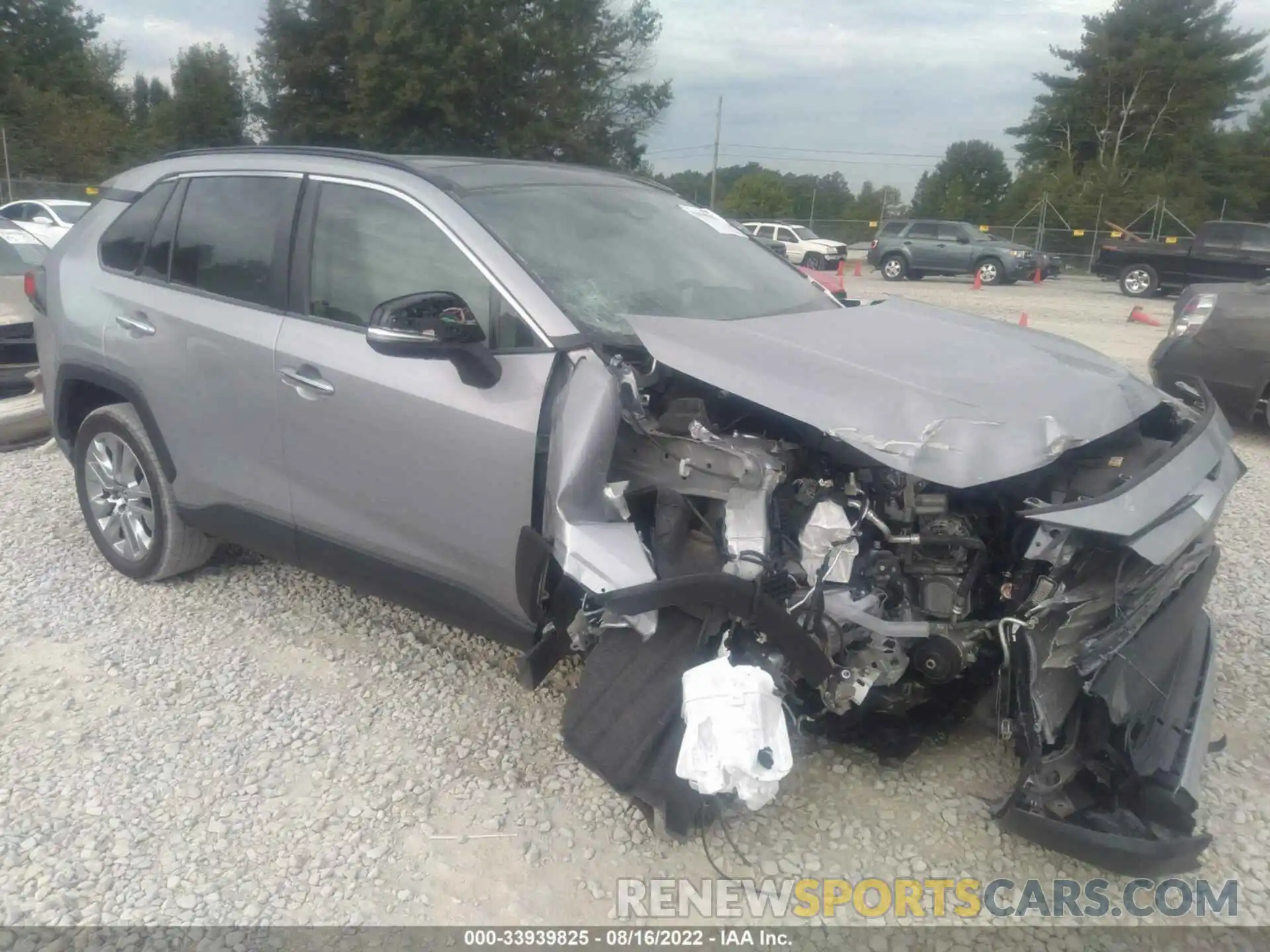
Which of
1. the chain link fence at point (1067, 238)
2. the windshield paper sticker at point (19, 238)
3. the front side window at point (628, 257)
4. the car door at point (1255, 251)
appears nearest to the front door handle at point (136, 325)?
the front side window at point (628, 257)

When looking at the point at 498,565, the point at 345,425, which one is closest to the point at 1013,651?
the point at 498,565

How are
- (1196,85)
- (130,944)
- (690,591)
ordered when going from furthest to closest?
(1196,85) < (690,591) < (130,944)

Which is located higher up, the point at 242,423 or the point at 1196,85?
the point at 1196,85

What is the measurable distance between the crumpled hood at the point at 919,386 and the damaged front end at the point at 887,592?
0.06 m

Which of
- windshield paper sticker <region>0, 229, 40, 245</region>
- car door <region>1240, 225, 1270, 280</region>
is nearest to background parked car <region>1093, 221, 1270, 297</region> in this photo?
car door <region>1240, 225, 1270, 280</region>

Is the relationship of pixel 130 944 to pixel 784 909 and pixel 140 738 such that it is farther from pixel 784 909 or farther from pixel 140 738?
pixel 784 909

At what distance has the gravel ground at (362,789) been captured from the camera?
267 centimetres

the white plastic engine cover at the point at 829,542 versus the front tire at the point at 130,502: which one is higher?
the white plastic engine cover at the point at 829,542

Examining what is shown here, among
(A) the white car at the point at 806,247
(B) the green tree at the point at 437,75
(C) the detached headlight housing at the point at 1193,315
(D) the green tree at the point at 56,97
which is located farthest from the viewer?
(D) the green tree at the point at 56,97

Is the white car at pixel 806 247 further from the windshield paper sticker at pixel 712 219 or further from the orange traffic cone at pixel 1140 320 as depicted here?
the windshield paper sticker at pixel 712 219

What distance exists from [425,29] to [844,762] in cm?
3076

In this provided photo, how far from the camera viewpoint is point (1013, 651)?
273 centimetres

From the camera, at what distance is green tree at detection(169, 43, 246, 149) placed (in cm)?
4209

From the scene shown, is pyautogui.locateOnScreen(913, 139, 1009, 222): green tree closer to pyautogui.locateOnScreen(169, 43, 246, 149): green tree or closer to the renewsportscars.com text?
pyautogui.locateOnScreen(169, 43, 246, 149): green tree
